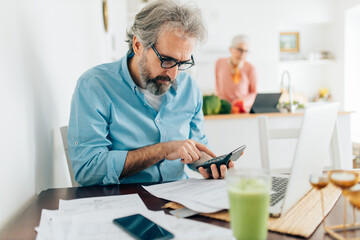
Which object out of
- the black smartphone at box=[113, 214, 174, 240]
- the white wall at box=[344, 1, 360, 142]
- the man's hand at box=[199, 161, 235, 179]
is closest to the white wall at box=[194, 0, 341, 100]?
the white wall at box=[344, 1, 360, 142]

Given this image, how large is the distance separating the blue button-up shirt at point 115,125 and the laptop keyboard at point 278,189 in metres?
0.42

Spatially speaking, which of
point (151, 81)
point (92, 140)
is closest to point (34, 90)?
point (92, 140)

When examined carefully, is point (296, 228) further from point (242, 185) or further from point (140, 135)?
point (140, 135)

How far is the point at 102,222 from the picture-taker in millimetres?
726

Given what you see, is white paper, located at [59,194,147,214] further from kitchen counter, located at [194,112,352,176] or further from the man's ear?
kitchen counter, located at [194,112,352,176]

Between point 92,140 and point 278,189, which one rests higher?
point 92,140

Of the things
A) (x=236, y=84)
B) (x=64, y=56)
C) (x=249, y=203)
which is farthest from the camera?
(x=236, y=84)

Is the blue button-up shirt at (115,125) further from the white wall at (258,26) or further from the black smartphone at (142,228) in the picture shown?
the white wall at (258,26)

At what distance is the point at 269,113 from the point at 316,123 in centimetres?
194

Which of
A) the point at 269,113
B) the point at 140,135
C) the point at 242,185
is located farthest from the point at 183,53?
the point at 269,113

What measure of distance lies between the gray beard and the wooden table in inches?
16.1

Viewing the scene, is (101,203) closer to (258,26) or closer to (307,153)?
(307,153)

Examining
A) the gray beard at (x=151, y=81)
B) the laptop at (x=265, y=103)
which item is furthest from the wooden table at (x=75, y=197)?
the laptop at (x=265, y=103)

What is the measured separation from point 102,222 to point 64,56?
1.07 m
